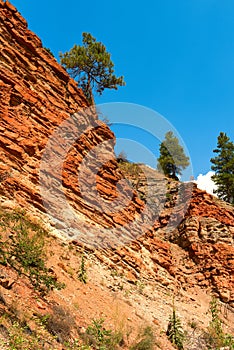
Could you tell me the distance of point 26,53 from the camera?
56.2 ft

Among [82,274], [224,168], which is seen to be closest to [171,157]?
[224,168]

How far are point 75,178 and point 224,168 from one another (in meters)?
26.8

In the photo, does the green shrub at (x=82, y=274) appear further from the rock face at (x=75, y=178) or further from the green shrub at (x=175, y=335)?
the green shrub at (x=175, y=335)

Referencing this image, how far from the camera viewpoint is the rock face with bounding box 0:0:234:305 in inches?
558

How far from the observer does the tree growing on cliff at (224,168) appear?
121ft

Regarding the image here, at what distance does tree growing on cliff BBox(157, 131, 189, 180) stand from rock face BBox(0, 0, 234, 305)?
19.3m

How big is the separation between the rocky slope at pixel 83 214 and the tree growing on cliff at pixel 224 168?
14.2 meters

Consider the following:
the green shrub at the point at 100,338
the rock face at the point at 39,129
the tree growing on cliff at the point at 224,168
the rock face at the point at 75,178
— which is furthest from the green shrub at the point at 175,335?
the tree growing on cliff at the point at 224,168

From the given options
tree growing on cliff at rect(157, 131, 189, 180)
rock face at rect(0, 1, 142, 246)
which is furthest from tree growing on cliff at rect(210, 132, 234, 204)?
rock face at rect(0, 1, 142, 246)

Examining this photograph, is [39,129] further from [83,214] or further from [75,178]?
[83,214]

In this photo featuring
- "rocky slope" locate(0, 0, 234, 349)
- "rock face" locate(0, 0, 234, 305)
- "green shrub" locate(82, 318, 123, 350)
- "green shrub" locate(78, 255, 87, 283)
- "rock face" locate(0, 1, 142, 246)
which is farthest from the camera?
"rock face" locate(0, 0, 234, 305)

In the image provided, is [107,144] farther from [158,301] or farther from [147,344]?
[147,344]

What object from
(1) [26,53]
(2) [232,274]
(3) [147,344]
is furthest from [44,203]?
(2) [232,274]

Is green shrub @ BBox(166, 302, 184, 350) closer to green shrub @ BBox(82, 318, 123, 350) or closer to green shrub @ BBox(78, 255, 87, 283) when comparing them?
green shrub @ BBox(82, 318, 123, 350)
